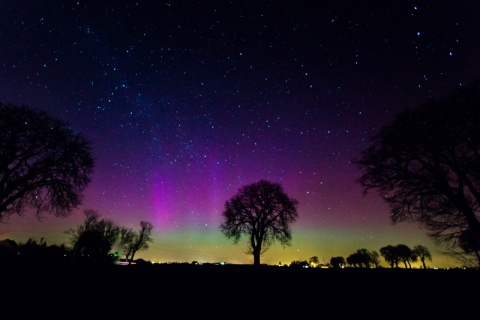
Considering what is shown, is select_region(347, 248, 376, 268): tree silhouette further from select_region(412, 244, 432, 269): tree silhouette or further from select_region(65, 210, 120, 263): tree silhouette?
select_region(65, 210, 120, 263): tree silhouette

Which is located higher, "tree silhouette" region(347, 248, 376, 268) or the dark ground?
"tree silhouette" region(347, 248, 376, 268)

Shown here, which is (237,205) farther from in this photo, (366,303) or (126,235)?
(126,235)

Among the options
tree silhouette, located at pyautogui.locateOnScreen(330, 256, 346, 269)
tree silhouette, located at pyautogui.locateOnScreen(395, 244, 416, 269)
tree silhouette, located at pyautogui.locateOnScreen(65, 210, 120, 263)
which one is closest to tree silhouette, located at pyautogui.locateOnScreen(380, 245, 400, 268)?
tree silhouette, located at pyautogui.locateOnScreen(395, 244, 416, 269)

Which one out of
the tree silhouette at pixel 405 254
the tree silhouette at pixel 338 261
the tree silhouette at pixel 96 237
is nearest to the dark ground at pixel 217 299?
the tree silhouette at pixel 96 237

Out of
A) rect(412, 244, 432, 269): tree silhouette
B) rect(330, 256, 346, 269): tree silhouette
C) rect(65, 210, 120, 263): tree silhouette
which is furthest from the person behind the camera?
rect(330, 256, 346, 269): tree silhouette

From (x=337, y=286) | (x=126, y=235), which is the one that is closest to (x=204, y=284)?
(x=337, y=286)

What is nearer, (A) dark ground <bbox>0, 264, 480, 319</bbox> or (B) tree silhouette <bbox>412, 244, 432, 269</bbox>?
(A) dark ground <bbox>0, 264, 480, 319</bbox>

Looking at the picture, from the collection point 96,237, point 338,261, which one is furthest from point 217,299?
point 338,261

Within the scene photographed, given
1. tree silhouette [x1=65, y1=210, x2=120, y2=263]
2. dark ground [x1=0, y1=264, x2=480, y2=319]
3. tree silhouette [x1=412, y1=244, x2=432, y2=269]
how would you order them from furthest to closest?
tree silhouette [x1=412, y1=244, x2=432, y2=269], tree silhouette [x1=65, y1=210, x2=120, y2=263], dark ground [x1=0, y1=264, x2=480, y2=319]

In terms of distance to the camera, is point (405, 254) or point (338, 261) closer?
point (405, 254)

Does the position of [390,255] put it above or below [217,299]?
above

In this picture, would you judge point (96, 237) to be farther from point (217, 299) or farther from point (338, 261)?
point (338, 261)

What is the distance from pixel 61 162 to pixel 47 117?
376 cm

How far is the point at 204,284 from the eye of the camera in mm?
5016
